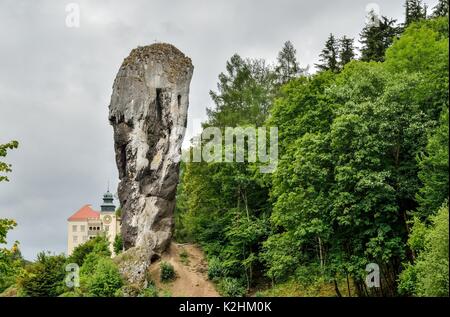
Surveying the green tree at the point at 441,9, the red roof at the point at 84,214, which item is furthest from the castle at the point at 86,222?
the green tree at the point at 441,9

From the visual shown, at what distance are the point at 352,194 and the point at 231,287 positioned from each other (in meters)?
12.6

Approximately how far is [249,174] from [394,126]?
539 inches

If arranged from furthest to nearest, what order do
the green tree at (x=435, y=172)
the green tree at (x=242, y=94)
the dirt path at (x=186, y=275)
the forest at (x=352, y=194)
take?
the green tree at (x=242, y=94) < the dirt path at (x=186, y=275) < the forest at (x=352, y=194) < the green tree at (x=435, y=172)

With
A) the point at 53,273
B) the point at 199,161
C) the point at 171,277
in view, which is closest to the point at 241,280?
the point at 171,277

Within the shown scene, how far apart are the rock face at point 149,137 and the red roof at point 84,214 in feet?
184

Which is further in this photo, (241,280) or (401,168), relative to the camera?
(241,280)

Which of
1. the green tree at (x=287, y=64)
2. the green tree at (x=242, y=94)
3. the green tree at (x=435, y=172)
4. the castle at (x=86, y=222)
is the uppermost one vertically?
the green tree at (x=287, y=64)

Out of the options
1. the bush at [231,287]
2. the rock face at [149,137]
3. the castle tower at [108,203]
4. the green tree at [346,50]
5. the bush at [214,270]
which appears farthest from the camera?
the castle tower at [108,203]

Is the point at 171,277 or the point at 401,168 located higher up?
the point at 401,168

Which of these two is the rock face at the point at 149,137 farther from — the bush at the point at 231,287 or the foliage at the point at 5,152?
the foliage at the point at 5,152

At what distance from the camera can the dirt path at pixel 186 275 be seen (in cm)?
3378

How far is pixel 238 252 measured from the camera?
34938 mm

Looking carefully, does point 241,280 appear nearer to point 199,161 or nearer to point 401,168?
point 199,161
